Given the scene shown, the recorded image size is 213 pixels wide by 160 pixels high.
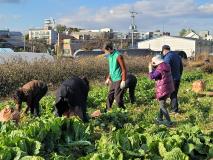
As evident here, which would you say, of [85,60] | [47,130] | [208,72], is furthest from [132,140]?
[208,72]

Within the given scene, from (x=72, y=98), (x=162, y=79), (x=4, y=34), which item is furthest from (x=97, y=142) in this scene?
(x=4, y=34)

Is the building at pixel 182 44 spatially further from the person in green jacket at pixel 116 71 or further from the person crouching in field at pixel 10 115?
the person crouching in field at pixel 10 115

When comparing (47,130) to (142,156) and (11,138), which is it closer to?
(11,138)

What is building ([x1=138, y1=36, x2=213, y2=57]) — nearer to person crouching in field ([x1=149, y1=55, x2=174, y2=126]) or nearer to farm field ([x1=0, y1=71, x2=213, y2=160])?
person crouching in field ([x1=149, y1=55, x2=174, y2=126])

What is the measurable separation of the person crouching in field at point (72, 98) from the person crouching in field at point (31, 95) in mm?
1437

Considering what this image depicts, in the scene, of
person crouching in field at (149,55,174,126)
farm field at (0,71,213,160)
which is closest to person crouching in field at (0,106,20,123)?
farm field at (0,71,213,160)

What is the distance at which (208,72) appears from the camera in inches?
1191

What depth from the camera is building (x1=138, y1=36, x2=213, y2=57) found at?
209 feet

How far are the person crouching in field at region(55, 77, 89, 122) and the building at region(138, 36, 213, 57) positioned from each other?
174ft

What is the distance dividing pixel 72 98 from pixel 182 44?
188 ft

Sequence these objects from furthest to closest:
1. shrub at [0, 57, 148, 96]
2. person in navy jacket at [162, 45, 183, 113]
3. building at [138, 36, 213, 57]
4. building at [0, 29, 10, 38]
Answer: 1. building at [0, 29, 10, 38]
2. building at [138, 36, 213, 57]
3. shrub at [0, 57, 148, 96]
4. person in navy jacket at [162, 45, 183, 113]

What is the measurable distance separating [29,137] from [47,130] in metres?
0.55

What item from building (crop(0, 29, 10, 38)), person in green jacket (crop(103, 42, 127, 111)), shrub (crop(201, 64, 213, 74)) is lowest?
shrub (crop(201, 64, 213, 74))

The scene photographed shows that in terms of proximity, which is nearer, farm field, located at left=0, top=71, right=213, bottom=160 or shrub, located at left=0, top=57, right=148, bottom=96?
farm field, located at left=0, top=71, right=213, bottom=160
